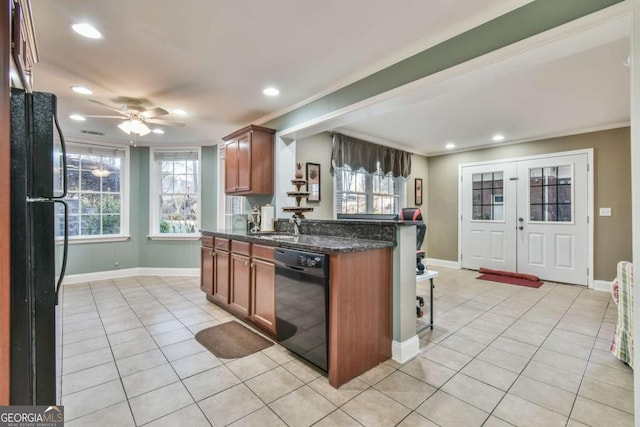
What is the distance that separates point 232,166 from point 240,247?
1.53 metres

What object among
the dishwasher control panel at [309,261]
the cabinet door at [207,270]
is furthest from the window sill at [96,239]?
the dishwasher control panel at [309,261]

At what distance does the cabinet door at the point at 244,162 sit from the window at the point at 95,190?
9.37 ft

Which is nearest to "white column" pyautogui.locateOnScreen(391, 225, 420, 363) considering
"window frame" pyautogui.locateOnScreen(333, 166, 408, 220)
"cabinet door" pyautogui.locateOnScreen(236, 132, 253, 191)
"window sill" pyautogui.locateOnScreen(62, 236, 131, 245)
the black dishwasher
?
the black dishwasher

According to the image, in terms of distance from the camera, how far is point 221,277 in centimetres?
357

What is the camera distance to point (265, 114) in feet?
12.9

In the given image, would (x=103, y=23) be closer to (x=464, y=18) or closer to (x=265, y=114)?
(x=265, y=114)

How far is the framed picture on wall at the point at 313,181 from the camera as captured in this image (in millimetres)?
4383

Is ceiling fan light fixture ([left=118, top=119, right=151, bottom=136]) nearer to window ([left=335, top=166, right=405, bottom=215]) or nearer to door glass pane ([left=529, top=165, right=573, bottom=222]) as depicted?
window ([left=335, top=166, right=405, bottom=215])

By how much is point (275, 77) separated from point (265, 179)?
138 cm

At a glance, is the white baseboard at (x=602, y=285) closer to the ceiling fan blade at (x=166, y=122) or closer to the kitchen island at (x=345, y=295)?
the kitchen island at (x=345, y=295)

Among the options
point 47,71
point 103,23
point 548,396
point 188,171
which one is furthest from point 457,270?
point 47,71

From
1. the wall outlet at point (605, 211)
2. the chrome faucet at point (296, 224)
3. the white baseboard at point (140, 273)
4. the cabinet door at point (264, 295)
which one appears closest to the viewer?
the cabinet door at point (264, 295)

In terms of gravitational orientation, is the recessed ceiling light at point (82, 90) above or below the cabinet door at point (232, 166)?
above

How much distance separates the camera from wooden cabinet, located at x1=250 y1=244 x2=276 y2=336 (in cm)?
269
